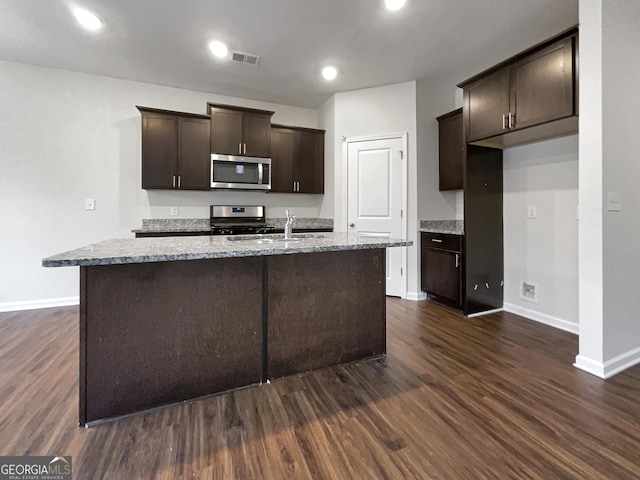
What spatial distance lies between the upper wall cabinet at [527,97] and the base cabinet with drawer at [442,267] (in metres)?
1.09

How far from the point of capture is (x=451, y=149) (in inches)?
140

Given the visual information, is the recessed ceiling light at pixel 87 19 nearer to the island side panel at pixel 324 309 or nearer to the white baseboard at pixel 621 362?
the island side panel at pixel 324 309

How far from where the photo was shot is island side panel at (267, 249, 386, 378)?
1.87 metres

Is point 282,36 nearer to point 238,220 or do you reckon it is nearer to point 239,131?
point 239,131

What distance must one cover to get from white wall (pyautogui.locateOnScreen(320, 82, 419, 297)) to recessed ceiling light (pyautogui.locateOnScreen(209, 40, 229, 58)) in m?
1.55

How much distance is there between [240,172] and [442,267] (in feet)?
9.05

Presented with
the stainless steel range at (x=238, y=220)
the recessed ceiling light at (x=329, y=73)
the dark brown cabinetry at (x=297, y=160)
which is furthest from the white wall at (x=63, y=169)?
the recessed ceiling light at (x=329, y=73)

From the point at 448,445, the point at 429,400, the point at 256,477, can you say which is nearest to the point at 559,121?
the point at 429,400

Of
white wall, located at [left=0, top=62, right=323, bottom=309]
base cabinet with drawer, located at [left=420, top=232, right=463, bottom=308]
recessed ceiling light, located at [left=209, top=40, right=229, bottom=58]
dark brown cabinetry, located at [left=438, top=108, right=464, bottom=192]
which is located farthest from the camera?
dark brown cabinetry, located at [left=438, top=108, right=464, bottom=192]

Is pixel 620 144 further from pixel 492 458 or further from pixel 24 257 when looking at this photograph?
pixel 24 257

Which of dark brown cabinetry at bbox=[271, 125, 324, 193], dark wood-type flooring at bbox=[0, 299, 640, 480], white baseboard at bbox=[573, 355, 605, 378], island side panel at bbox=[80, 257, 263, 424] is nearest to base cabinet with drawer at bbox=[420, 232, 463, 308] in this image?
dark wood-type flooring at bbox=[0, 299, 640, 480]

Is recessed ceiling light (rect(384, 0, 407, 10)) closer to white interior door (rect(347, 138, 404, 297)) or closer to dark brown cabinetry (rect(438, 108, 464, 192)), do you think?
dark brown cabinetry (rect(438, 108, 464, 192))

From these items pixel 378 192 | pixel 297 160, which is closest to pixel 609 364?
pixel 378 192

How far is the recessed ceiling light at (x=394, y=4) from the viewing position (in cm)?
227
